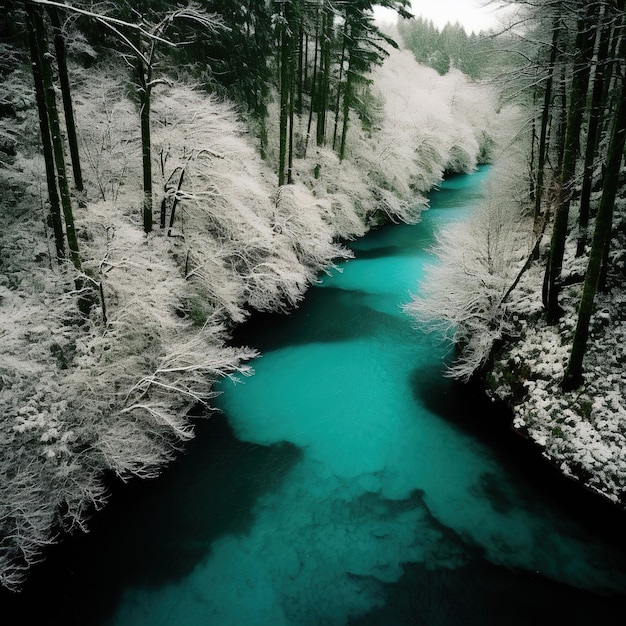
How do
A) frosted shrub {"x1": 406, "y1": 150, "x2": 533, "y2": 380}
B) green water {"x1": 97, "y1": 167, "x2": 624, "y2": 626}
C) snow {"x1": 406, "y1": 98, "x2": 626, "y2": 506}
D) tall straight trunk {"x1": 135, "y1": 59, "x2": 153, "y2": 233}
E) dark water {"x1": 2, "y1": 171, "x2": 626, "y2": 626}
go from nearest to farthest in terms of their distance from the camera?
dark water {"x1": 2, "y1": 171, "x2": 626, "y2": 626} < green water {"x1": 97, "y1": 167, "x2": 624, "y2": 626} < snow {"x1": 406, "y1": 98, "x2": 626, "y2": 506} < tall straight trunk {"x1": 135, "y1": 59, "x2": 153, "y2": 233} < frosted shrub {"x1": 406, "y1": 150, "x2": 533, "y2": 380}

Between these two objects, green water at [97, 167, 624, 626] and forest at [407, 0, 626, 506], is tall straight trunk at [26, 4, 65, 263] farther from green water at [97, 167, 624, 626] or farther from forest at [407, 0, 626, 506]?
forest at [407, 0, 626, 506]

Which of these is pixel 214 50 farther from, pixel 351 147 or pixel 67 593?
pixel 67 593

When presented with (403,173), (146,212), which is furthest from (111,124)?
(403,173)

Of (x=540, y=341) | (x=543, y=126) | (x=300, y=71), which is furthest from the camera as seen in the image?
(x=300, y=71)

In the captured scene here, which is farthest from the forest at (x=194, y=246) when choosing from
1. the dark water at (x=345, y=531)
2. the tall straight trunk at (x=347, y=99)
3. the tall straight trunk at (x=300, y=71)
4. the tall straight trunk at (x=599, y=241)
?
the tall straight trunk at (x=347, y=99)

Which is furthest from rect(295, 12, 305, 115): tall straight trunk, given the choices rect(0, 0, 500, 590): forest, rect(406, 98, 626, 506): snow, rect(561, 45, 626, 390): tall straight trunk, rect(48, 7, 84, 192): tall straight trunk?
rect(561, 45, 626, 390): tall straight trunk

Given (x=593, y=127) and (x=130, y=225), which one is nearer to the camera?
(x=593, y=127)

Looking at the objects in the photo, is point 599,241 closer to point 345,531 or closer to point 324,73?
point 345,531

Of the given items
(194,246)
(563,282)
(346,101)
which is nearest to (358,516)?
(563,282)
